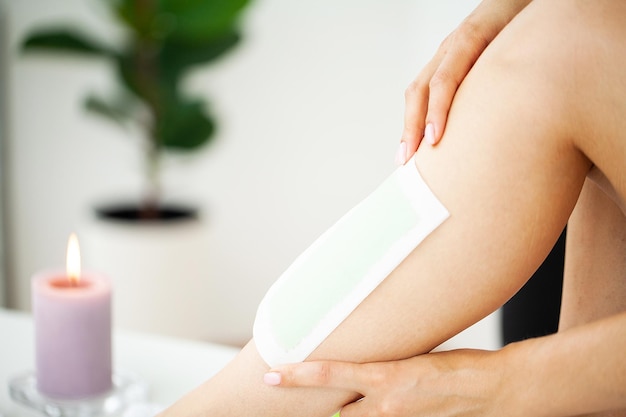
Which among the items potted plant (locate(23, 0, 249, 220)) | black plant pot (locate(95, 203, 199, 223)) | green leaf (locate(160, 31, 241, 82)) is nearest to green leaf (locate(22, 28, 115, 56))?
potted plant (locate(23, 0, 249, 220))

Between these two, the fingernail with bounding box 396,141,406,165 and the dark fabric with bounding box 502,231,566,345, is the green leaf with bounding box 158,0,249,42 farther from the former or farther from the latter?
the fingernail with bounding box 396,141,406,165

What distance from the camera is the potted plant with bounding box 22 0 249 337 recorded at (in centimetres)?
192

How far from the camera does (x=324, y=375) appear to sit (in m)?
0.56

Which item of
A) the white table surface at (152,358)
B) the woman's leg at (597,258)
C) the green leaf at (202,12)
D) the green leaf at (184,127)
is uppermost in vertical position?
the green leaf at (202,12)

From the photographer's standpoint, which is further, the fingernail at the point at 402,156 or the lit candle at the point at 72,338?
the lit candle at the point at 72,338

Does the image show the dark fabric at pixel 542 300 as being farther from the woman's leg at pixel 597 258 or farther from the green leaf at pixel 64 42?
the green leaf at pixel 64 42


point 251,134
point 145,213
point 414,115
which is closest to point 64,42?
point 145,213

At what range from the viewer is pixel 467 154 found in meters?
0.54

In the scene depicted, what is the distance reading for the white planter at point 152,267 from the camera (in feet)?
6.48

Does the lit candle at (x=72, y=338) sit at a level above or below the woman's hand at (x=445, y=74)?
below

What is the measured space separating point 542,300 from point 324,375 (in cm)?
59

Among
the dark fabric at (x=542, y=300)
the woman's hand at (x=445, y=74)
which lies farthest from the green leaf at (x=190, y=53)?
the woman's hand at (x=445, y=74)

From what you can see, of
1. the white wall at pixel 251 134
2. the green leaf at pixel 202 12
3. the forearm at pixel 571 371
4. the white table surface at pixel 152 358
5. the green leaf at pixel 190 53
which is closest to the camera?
the forearm at pixel 571 371

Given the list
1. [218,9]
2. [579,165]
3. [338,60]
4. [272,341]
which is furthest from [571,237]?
[338,60]
